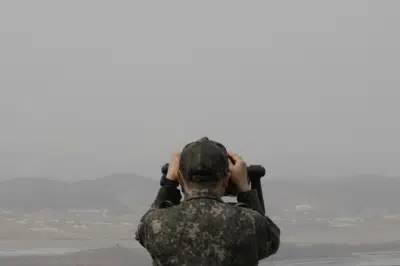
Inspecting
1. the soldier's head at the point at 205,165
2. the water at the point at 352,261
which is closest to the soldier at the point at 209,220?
the soldier's head at the point at 205,165

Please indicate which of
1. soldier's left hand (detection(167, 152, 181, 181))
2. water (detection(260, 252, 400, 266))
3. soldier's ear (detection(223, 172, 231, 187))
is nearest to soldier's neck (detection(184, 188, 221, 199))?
soldier's ear (detection(223, 172, 231, 187))

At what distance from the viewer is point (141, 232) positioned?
7.10 m

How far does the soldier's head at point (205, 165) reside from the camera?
6.74m

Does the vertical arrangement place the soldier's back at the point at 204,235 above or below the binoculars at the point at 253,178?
below

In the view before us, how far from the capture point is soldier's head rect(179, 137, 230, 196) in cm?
674

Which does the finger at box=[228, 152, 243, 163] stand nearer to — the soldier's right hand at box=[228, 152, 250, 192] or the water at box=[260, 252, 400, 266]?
the soldier's right hand at box=[228, 152, 250, 192]

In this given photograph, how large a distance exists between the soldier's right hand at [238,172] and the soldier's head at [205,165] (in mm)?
83

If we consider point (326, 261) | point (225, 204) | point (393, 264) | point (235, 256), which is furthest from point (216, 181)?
point (326, 261)

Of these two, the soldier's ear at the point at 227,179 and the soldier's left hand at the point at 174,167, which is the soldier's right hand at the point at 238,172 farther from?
the soldier's left hand at the point at 174,167

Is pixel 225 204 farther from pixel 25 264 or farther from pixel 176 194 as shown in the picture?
pixel 25 264

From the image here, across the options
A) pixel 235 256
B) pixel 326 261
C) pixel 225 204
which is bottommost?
pixel 326 261

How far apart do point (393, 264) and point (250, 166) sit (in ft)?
537

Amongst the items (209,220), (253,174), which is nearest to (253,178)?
(253,174)

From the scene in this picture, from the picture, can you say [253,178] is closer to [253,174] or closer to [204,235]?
[253,174]
